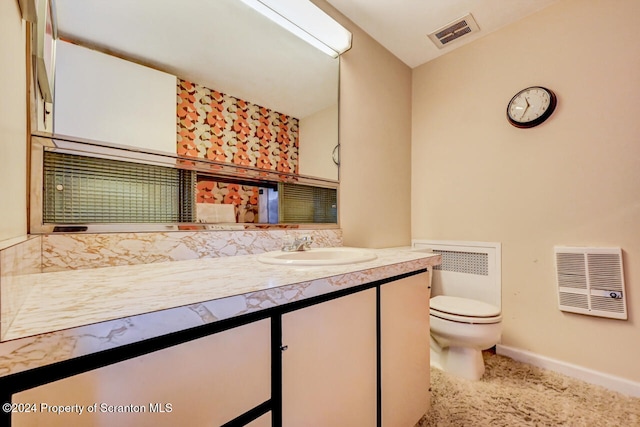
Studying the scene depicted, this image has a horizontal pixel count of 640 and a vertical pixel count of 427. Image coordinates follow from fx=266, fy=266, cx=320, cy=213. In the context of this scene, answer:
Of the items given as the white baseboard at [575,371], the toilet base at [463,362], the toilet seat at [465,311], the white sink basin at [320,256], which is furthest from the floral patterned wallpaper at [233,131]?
the white baseboard at [575,371]

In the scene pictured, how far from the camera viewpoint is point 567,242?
1579 mm

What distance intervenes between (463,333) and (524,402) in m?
0.40

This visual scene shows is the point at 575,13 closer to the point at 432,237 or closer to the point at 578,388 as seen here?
the point at 432,237

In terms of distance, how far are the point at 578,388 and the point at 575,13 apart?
214 cm

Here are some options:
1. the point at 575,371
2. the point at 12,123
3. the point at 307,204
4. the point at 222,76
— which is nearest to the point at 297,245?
the point at 307,204

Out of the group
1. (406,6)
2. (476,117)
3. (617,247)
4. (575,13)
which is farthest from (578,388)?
(406,6)

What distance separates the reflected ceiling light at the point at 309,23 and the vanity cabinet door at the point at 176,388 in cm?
149

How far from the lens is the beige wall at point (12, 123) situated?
18.6 inches

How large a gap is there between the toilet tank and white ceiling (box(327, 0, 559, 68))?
59.1 inches

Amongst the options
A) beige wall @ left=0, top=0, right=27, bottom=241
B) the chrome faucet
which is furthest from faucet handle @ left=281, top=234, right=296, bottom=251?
beige wall @ left=0, top=0, right=27, bottom=241

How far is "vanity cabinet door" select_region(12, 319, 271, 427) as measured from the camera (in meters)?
0.38

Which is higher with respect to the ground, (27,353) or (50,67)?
(50,67)

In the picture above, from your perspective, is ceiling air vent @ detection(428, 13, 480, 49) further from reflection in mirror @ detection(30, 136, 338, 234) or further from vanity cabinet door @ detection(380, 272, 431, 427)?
vanity cabinet door @ detection(380, 272, 431, 427)

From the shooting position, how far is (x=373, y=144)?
1.92m
